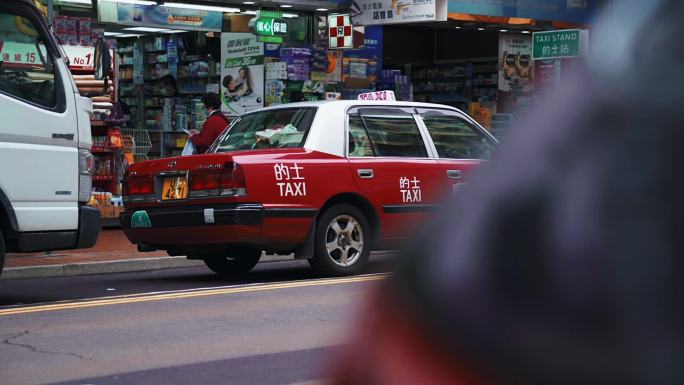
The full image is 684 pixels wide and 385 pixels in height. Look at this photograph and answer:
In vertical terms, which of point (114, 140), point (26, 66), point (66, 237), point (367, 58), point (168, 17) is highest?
point (168, 17)

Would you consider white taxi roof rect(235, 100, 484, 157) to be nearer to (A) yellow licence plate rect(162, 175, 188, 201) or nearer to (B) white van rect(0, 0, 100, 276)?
(A) yellow licence plate rect(162, 175, 188, 201)

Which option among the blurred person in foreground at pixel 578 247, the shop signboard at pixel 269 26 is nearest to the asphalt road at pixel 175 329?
the blurred person in foreground at pixel 578 247

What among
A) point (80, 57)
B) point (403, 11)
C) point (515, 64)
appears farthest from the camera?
point (515, 64)

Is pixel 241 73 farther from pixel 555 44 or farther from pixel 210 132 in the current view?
pixel 555 44

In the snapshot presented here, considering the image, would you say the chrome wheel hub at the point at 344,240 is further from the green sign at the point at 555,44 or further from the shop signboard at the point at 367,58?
the shop signboard at the point at 367,58

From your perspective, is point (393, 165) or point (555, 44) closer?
point (393, 165)

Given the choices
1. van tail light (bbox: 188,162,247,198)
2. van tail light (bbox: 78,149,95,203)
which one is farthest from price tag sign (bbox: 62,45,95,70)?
van tail light (bbox: 78,149,95,203)

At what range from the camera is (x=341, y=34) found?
63.1 feet

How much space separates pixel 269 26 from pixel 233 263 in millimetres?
7074

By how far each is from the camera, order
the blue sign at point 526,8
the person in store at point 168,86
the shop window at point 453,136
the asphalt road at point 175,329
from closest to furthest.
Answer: the asphalt road at point 175,329, the shop window at point 453,136, the person in store at point 168,86, the blue sign at point 526,8

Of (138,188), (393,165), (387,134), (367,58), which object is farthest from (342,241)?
(367,58)

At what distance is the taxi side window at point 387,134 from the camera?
1131 centimetres

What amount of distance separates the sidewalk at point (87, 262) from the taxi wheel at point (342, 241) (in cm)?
280

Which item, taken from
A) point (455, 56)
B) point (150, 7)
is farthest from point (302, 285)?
point (455, 56)
